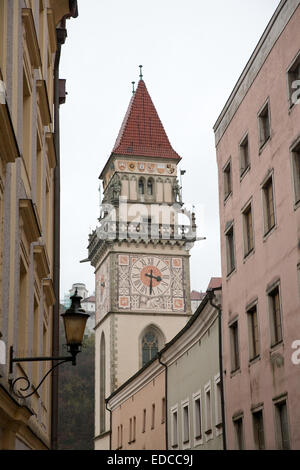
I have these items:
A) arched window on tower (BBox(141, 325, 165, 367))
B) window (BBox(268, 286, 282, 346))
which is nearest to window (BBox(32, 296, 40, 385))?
window (BBox(268, 286, 282, 346))

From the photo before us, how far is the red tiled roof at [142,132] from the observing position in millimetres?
70062

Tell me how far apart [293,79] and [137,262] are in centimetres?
4515

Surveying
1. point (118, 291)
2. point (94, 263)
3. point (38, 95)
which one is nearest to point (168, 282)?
point (118, 291)

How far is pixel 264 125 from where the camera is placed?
74.4 feet

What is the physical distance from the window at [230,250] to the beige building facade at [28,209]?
9.11m

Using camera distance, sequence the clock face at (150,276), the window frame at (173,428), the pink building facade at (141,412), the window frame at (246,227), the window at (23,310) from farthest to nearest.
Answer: the clock face at (150,276), the pink building facade at (141,412), the window frame at (173,428), the window frame at (246,227), the window at (23,310)

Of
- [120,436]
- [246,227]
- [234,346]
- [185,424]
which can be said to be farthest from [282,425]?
[120,436]

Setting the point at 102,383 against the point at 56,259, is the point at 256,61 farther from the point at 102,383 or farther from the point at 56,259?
the point at 102,383

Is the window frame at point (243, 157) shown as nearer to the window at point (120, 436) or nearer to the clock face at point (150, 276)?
the window at point (120, 436)

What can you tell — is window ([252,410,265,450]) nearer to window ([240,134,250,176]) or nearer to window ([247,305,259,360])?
window ([247,305,259,360])

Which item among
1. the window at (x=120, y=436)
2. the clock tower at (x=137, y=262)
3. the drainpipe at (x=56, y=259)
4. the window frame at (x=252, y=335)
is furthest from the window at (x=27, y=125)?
the clock tower at (x=137, y=262)

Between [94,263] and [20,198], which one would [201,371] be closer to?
[20,198]

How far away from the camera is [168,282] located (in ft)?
212
